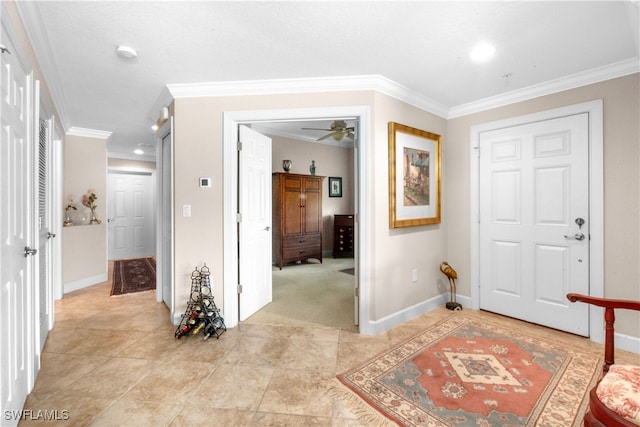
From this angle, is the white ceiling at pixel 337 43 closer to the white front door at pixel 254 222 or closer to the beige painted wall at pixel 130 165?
the white front door at pixel 254 222

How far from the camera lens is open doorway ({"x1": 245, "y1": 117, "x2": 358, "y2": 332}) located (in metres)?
3.19

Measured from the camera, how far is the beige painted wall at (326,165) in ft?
19.6

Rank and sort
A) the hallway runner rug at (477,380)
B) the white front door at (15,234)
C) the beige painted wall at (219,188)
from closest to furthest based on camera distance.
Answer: the white front door at (15,234)
the hallway runner rug at (477,380)
the beige painted wall at (219,188)

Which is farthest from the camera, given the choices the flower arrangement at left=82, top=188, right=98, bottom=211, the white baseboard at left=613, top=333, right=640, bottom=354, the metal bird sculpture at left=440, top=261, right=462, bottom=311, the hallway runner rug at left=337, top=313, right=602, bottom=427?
the flower arrangement at left=82, top=188, right=98, bottom=211

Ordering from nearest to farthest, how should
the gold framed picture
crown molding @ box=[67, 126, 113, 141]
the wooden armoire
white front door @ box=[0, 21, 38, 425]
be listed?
white front door @ box=[0, 21, 38, 425] → the gold framed picture → crown molding @ box=[67, 126, 113, 141] → the wooden armoire

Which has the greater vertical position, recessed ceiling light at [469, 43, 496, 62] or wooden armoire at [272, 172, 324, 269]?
recessed ceiling light at [469, 43, 496, 62]

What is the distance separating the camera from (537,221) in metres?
2.89

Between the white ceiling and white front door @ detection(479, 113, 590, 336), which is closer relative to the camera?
the white ceiling

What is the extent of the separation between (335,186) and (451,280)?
12.5 feet

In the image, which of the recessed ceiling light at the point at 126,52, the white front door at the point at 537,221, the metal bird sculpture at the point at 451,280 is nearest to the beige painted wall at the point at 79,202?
the recessed ceiling light at the point at 126,52

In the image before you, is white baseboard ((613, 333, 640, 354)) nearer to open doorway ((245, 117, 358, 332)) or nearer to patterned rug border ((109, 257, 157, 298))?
open doorway ((245, 117, 358, 332))

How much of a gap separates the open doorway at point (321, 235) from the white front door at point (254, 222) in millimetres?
231

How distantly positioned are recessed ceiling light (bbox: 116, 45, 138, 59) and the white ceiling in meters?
0.06

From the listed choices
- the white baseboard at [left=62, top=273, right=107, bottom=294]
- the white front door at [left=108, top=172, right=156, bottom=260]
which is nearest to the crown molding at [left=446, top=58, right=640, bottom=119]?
the white baseboard at [left=62, top=273, right=107, bottom=294]
